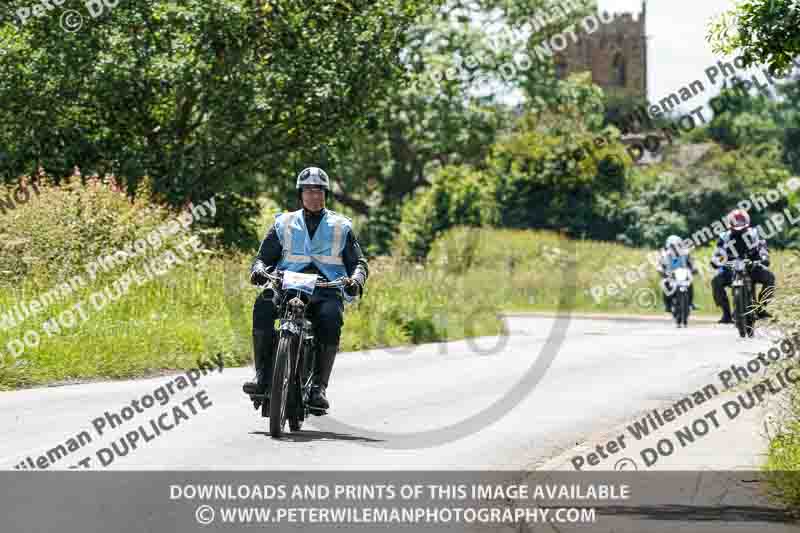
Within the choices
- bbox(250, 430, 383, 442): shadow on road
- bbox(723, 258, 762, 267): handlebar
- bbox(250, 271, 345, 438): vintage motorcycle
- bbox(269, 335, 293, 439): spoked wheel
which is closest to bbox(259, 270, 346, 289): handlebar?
bbox(250, 271, 345, 438): vintage motorcycle

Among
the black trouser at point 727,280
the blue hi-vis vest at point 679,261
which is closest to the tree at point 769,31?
the black trouser at point 727,280

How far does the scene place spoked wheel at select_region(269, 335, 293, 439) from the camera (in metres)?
11.3

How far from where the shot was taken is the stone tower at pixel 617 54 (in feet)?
458

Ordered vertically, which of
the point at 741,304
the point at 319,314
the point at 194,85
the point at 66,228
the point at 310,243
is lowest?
the point at 741,304

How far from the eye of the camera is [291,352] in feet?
37.4

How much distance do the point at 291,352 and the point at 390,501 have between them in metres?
2.64

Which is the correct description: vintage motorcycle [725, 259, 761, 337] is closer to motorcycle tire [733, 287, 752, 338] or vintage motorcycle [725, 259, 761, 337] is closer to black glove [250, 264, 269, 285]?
motorcycle tire [733, 287, 752, 338]

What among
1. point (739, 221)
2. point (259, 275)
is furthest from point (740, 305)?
point (259, 275)

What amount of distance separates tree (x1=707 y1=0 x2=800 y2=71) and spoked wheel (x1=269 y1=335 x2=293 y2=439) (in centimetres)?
437

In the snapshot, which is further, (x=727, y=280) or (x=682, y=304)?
(x=682, y=304)

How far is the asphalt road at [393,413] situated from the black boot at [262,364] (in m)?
0.38

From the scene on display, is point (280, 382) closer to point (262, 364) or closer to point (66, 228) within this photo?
point (262, 364)

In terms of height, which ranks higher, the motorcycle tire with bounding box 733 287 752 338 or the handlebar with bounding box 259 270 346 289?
the handlebar with bounding box 259 270 346 289

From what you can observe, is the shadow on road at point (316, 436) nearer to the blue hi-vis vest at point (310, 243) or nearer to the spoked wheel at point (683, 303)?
the blue hi-vis vest at point (310, 243)
